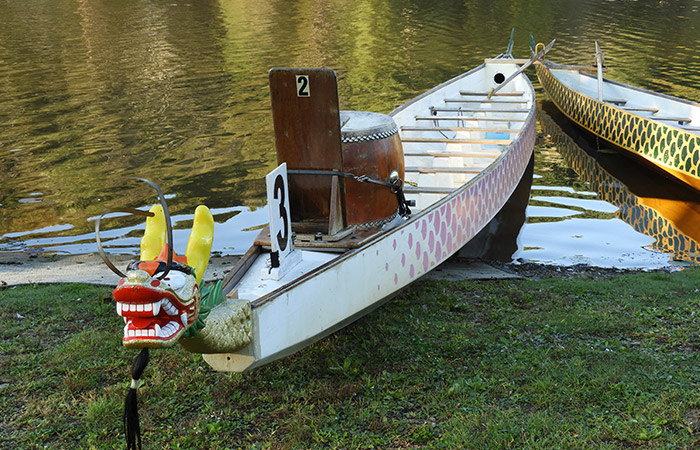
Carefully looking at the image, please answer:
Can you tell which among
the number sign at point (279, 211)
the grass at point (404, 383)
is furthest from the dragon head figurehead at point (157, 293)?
the grass at point (404, 383)

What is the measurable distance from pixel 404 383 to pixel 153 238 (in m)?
2.02

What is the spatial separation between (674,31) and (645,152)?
16.1 m

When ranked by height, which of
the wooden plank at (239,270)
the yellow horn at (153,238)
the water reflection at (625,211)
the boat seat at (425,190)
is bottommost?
the water reflection at (625,211)

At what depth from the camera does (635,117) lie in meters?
10.7

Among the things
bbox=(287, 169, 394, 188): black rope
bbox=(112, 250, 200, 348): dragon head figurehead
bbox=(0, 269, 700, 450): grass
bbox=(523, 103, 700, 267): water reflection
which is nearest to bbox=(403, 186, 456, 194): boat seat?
bbox=(0, 269, 700, 450): grass

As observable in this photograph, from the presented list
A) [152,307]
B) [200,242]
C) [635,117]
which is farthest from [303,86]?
[635,117]

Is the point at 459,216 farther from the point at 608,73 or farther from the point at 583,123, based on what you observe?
the point at 608,73

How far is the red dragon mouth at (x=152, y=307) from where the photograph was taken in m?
3.20

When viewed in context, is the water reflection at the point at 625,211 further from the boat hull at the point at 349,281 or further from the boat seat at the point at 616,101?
the boat hull at the point at 349,281

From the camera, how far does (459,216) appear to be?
20.9 ft

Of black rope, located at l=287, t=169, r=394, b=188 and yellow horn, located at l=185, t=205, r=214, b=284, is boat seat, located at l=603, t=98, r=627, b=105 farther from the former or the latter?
yellow horn, located at l=185, t=205, r=214, b=284

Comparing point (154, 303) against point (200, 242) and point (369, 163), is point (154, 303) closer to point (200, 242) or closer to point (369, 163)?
point (200, 242)

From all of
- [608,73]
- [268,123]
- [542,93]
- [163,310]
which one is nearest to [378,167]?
[163,310]

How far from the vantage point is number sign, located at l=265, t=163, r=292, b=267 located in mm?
4461
